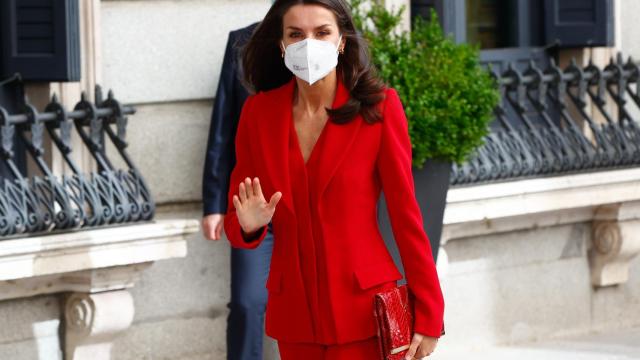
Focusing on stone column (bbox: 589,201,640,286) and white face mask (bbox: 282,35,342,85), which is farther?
stone column (bbox: 589,201,640,286)

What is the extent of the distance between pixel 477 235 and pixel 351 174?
4.29 m

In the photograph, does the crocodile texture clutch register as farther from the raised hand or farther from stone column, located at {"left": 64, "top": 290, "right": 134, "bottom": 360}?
stone column, located at {"left": 64, "top": 290, "right": 134, "bottom": 360}

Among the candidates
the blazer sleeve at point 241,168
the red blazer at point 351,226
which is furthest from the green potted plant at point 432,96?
the red blazer at point 351,226

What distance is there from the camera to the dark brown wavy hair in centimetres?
460

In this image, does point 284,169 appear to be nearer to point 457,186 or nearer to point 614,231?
point 457,186

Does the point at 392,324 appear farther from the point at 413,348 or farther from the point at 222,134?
the point at 222,134

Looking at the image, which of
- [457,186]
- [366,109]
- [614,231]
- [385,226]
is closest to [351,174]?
[366,109]

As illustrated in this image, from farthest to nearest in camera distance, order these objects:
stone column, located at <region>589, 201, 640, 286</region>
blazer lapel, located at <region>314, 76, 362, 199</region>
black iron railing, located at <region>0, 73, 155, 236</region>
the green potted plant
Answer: stone column, located at <region>589, 201, 640, 286</region> < the green potted plant < black iron railing, located at <region>0, 73, 155, 236</region> < blazer lapel, located at <region>314, 76, 362, 199</region>

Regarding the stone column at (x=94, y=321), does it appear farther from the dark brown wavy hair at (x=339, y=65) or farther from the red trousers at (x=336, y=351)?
the red trousers at (x=336, y=351)

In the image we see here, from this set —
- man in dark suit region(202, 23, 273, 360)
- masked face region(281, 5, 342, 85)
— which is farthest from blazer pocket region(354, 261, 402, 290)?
man in dark suit region(202, 23, 273, 360)

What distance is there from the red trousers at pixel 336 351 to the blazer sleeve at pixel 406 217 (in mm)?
132

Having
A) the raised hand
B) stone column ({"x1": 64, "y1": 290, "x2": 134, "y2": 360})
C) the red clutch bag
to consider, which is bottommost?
stone column ({"x1": 64, "y1": 290, "x2": 134, "y2": 360})

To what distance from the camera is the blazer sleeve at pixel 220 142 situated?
7.22m

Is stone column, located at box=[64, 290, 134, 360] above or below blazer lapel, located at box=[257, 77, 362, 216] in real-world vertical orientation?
below
